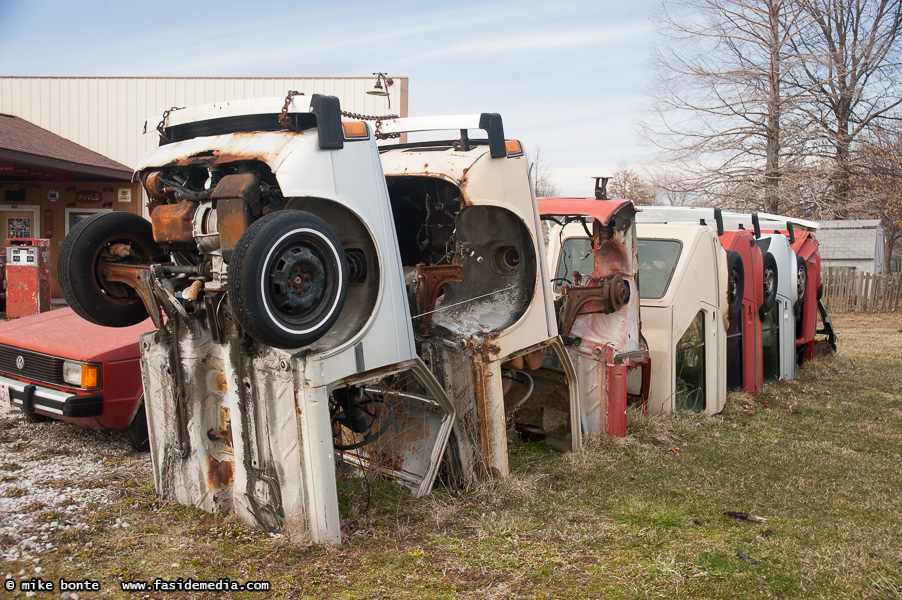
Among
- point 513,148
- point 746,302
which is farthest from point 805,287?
point 513,148

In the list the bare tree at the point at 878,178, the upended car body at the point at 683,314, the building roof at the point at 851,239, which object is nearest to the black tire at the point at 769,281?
the upended car body at the point at 683,314

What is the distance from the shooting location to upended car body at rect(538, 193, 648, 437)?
6.12 metres

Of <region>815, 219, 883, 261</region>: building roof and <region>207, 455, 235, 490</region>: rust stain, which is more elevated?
<region>815, 219, 883, 261</region>: building roof

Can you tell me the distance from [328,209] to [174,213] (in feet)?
2.68

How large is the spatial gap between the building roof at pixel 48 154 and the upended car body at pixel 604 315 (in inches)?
500

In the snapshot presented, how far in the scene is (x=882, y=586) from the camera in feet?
11.6

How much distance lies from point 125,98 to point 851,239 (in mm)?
21601

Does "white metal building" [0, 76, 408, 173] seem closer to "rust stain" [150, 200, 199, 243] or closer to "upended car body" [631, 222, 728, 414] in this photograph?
"upended car body" [631, 222, 728, 414]

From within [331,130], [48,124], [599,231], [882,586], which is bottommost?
[882,586]

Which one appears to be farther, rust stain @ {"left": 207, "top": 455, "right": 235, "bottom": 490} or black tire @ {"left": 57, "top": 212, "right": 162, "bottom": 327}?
rust stain @ {"left": 207, "top": 455, "right": 235, "bottom": 490}

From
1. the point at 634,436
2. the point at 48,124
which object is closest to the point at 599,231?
the point at 634,436

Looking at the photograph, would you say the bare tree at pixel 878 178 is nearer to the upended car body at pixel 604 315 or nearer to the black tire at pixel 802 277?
the black tire at pixel 802 277

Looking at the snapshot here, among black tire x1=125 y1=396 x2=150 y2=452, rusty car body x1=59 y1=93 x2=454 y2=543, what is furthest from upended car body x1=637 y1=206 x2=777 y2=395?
black tire x1=125 y1=396 x2=150 y2=452

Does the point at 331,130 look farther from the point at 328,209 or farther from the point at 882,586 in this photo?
the point at 882,586
